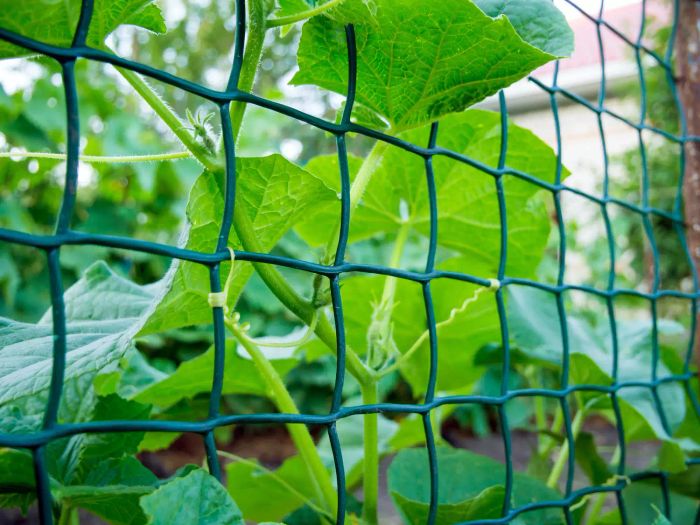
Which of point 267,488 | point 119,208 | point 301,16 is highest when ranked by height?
point 119,208

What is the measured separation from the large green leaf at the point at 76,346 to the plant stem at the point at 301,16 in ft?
0.62

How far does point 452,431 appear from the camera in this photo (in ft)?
9.94

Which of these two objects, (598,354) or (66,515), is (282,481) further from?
(598,354)

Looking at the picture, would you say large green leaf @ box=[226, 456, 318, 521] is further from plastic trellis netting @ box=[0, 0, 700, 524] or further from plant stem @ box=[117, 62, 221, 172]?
plant stem @ box=[117, 62, 221, 172]

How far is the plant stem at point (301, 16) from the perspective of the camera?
360 mm

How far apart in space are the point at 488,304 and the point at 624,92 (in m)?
4.13

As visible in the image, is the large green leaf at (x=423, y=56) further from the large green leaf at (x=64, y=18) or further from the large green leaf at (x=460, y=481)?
Answer: the large green leaf at (x=460, y=481)

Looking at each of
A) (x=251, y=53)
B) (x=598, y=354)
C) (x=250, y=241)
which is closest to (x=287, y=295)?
(x=250, y=241)

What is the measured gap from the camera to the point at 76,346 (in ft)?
1.29

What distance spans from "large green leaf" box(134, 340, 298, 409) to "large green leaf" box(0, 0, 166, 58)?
26 centimetres

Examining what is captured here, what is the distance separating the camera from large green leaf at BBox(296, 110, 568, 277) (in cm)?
61

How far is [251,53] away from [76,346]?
8.3 inches

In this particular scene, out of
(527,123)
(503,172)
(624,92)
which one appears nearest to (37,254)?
(503,172)

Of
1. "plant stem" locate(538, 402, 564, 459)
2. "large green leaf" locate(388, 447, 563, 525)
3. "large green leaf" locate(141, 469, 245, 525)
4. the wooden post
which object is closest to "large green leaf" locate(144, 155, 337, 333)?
"large green leaf" locate(141, 469, 245, 525)
